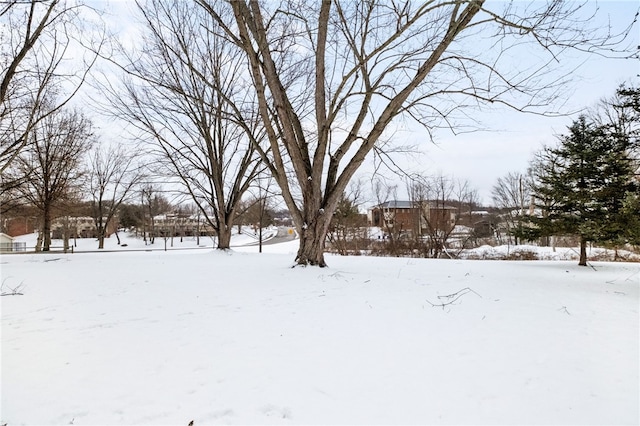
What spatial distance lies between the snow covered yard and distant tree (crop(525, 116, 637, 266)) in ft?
19.4

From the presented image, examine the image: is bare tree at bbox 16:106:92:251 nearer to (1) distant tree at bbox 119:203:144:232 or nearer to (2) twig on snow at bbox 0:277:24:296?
(2) twig on snow at bbox 0:277:24:296

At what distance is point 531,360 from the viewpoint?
243 centimetres

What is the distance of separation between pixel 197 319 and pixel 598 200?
11.5 m

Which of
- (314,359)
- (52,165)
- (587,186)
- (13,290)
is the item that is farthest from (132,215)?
(314,359)

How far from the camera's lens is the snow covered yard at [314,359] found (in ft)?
6.03

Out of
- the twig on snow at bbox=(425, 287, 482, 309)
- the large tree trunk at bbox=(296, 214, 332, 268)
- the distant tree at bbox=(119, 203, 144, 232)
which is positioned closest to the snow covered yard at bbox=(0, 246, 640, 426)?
the twig on snow at bbox=(425, 287, 482, 309)

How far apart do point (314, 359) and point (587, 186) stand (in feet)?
37.8

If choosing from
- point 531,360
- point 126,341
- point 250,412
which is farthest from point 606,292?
point 126,341

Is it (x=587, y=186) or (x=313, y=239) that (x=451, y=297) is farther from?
(x=587, y=186)

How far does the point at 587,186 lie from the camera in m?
9.93

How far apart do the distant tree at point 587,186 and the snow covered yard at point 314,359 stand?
19.4ft

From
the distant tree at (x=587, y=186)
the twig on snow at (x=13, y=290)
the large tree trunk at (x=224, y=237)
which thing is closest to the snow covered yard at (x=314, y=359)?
the twig on snow at (x=13, y=290)

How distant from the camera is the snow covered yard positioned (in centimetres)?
184

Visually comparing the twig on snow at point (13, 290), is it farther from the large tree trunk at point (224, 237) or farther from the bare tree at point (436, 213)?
the bare tree at point (436, 213)
